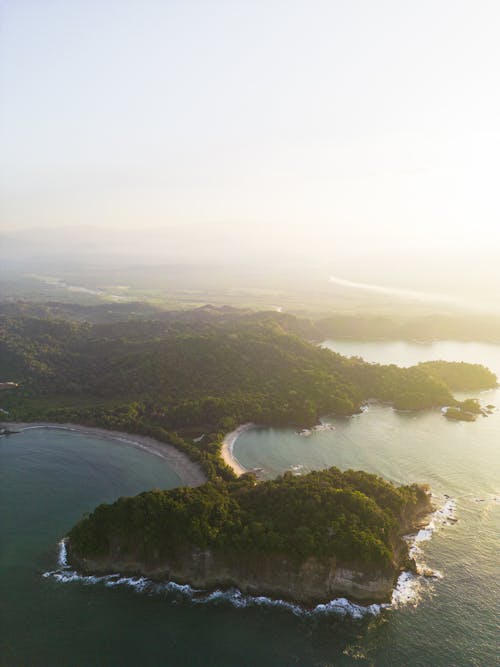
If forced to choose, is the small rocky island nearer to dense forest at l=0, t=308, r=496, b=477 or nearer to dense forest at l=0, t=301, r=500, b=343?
dense forest at l=0, t=308, r=496, b=477

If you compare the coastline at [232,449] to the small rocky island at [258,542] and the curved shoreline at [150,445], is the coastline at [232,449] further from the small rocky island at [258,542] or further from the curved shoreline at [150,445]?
the small rocky island at [258,542]

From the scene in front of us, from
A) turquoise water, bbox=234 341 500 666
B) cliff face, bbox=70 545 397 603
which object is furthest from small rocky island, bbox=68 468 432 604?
turquoise water, bbox=234 341 500 666

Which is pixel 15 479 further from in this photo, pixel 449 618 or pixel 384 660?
pixel 449 618

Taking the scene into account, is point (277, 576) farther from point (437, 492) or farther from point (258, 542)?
point (437, 492)

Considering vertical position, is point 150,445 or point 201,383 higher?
point 201,383

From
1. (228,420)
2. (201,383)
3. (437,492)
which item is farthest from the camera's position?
(201,383)

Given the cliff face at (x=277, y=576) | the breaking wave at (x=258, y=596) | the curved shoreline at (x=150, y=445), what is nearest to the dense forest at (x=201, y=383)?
the curved shoreline at (x=150, y=445)

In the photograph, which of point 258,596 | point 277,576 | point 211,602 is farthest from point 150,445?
point 277,576

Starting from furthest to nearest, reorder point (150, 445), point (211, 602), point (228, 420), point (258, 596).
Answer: point (228, 420) < point (150, 445) < point (258, 596) < point (211, 602)
